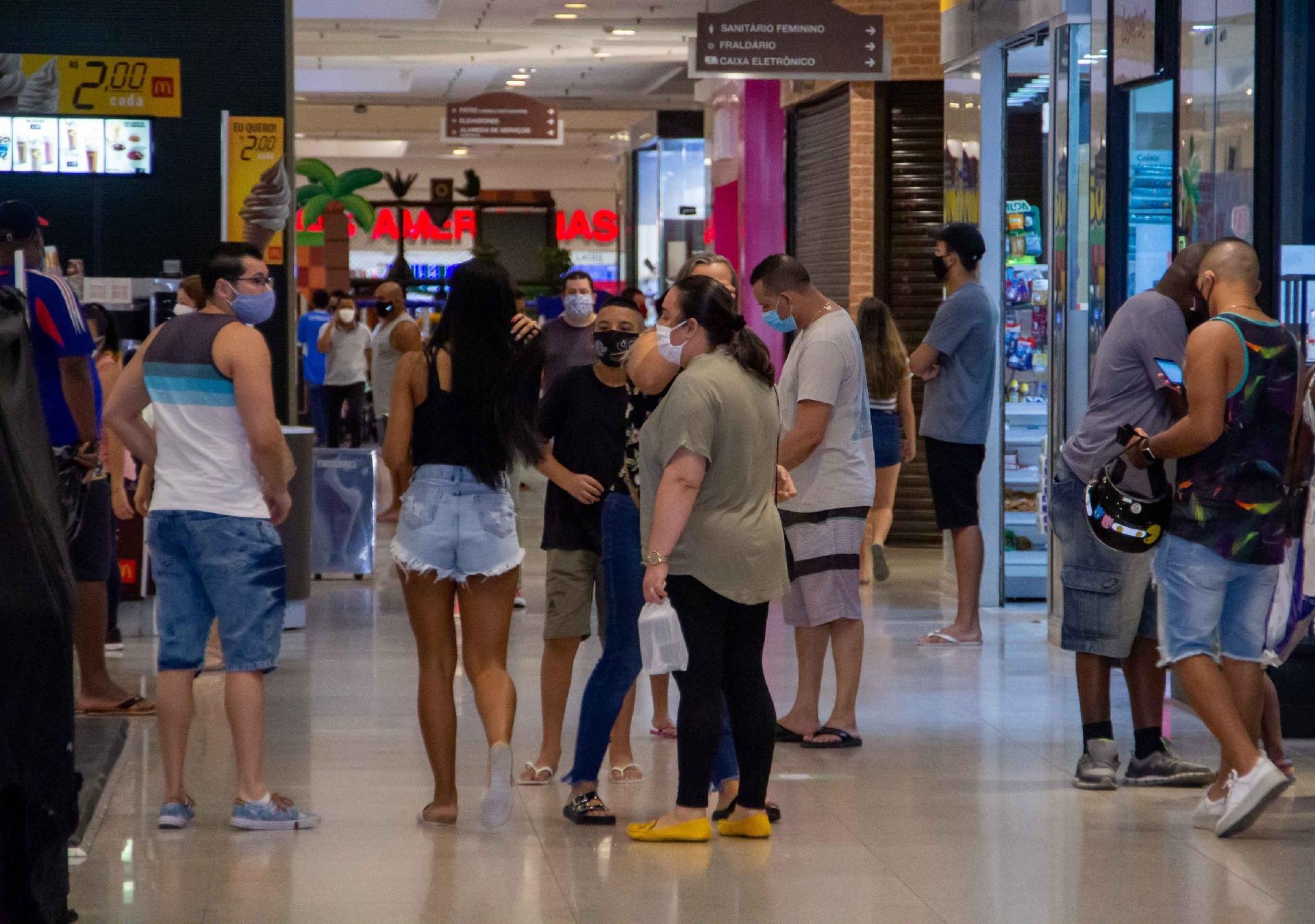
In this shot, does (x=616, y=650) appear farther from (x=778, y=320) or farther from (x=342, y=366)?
(x=342, y=366)

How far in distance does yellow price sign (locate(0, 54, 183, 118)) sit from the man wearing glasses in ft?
14.6

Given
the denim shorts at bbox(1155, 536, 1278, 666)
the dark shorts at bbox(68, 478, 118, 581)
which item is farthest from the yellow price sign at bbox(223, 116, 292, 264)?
the denim shorts at bbox(1155, 536, 1278, 666)

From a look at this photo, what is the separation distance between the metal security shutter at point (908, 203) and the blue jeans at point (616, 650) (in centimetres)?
672

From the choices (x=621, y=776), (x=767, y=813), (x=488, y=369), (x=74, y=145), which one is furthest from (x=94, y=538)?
(x=74, y=145)

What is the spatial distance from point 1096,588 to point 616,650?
1466mm

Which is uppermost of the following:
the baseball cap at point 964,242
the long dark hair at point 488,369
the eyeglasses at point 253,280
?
the baseball cap at point 964,242

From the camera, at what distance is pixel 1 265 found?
5500 millimetres

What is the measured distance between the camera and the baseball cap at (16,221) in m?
5.41

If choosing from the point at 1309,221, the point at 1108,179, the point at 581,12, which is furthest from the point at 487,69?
the point at 1309,221

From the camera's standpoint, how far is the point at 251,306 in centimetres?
485

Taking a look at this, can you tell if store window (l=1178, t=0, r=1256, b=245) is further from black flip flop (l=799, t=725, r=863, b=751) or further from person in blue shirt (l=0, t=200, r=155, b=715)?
person in blue shirt (l=0, t=200, r=155, b=715)

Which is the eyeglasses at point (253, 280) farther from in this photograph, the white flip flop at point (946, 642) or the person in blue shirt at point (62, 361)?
the white flip flop at point (946, 642)

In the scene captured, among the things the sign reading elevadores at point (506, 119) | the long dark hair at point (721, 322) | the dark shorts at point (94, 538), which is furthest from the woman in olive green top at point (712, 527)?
the sign reading elevadores at point (506, 119)

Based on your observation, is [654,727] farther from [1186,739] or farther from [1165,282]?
[1165,282]
